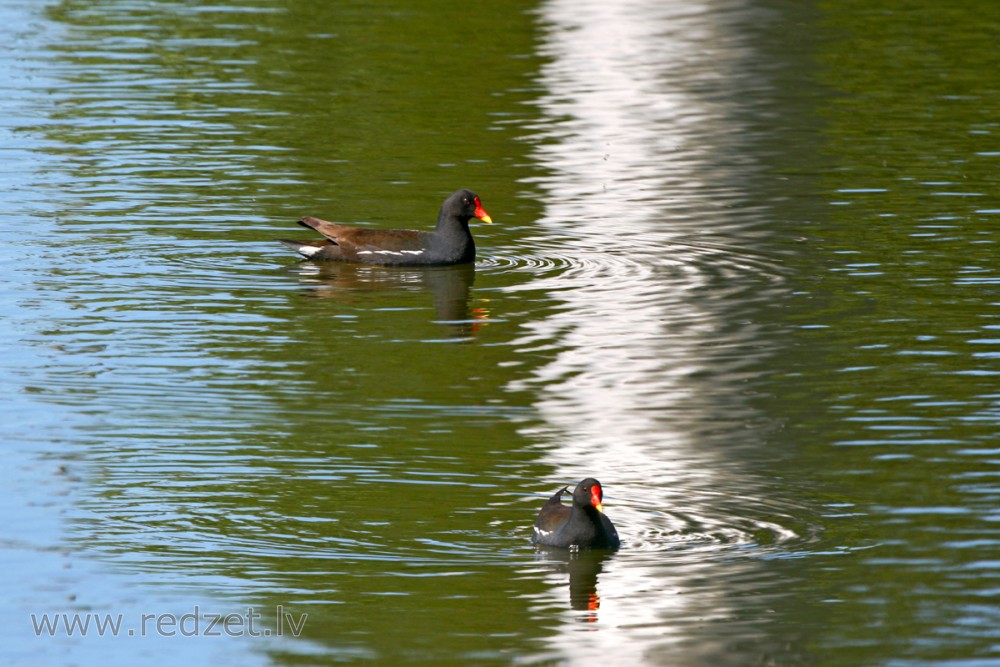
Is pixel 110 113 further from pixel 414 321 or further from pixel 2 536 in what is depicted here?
pixel 2 536

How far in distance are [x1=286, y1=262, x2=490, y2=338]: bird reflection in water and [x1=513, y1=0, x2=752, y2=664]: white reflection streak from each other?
2.67 ft

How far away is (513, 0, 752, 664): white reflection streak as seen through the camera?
43.0ft

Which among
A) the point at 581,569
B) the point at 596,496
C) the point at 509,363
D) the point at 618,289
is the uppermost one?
the point at 596,496

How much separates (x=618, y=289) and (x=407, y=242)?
251cm

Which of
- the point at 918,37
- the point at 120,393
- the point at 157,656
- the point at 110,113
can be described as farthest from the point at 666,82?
the point at 157,656

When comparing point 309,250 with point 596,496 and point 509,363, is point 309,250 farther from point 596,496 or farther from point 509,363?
point 596,496

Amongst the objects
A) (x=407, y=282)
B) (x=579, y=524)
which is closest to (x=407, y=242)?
(x=407, y=282)

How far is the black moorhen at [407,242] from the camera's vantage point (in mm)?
20406

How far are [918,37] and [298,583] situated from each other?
26.2 meters

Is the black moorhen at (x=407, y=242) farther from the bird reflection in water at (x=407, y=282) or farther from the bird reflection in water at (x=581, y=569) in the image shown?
the bird reflection in water at (x=581, y=569)

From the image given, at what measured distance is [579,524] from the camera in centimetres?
1168

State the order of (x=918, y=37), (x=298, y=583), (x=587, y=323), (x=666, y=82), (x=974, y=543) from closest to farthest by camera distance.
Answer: (x=298, y=583) → (x=974, y=543) → (x=587, y=323) → (x=666, y=82) → (x=918, y=37)

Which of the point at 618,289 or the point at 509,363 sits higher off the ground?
the point at 618,289

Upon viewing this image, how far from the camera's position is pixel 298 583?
37.1 ft
